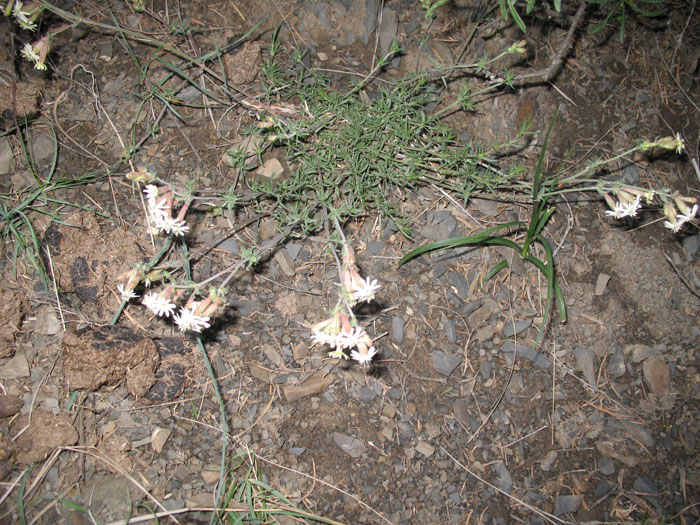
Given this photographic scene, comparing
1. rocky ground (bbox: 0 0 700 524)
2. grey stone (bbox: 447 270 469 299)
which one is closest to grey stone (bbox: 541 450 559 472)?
rocky ground (bbox: 0 0 700 524)

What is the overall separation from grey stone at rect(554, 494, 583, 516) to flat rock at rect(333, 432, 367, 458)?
1198 millimetres

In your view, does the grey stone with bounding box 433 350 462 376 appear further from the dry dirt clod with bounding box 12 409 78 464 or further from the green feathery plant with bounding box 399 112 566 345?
the dry dirt clod with bounding box 12 409 78 464

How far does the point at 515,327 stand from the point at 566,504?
3.50 ft

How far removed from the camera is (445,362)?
281 centimetres

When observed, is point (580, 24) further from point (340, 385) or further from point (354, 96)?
point (340, 385)

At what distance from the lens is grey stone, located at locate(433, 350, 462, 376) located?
9.19ft

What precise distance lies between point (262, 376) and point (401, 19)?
2.76 m

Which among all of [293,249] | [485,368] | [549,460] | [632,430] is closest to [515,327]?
[485,368]

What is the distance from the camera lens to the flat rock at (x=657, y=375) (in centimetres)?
289

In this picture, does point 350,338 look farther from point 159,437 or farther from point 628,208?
point 628,208

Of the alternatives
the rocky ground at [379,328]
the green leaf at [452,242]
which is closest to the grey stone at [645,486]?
the rocky ground at [379,328]

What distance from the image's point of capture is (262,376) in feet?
8.87

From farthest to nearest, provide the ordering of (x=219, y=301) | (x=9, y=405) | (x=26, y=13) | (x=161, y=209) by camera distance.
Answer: (x=26, y=13) < (x=9, y=405) < (x=161, y=209) < (x=219, y=301)

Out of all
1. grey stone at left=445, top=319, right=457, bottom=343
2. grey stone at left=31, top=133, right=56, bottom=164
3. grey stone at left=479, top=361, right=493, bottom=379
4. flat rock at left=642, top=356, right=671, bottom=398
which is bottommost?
flat rock at left=642, top=356, right=671, bottom=398
